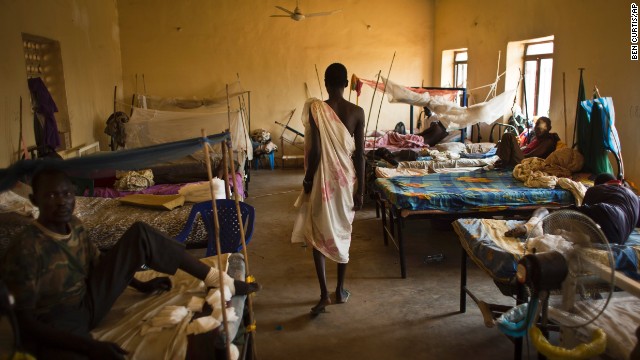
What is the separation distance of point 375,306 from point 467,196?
124cm

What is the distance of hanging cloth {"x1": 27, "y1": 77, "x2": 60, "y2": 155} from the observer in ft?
15.9

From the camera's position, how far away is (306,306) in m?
3.27

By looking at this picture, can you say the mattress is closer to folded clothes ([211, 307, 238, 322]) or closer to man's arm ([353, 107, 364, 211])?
folded clothes ([211, 307, 238, 322])

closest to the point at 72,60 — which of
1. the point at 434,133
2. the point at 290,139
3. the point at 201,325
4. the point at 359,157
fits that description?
the point at 290,139

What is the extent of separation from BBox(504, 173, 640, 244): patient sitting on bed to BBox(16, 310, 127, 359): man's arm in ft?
7.27

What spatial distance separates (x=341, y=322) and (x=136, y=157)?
1737 millimetres

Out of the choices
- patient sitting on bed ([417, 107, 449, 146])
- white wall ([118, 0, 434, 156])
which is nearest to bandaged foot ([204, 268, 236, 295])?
patient sitting on bed ([417, 107, 449, 146])

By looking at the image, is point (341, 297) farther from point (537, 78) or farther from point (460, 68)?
point (460, 68)

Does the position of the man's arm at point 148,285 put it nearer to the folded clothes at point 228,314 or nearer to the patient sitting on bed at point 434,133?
the folded clothes at point 228,314

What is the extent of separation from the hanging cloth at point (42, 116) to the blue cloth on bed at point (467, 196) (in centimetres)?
346

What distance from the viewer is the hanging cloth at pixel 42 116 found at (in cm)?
485

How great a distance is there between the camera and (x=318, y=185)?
3.07m

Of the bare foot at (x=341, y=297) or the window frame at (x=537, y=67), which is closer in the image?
the bare foot at (x=341, y=297)

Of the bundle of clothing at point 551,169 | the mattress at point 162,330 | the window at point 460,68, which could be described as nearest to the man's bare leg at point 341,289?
the mattress at point 162,330
